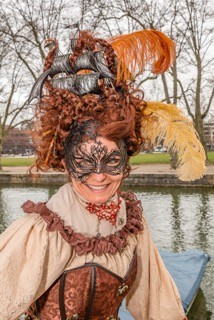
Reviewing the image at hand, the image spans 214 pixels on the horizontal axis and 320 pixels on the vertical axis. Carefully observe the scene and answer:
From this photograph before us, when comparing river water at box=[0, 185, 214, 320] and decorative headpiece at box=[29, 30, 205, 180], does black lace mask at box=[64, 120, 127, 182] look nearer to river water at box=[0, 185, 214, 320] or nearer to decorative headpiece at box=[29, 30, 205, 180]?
decorative headpiece at box=[29, 30, 205, 180]

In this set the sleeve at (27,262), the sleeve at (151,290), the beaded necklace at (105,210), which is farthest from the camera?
the sleeve at (151,290)

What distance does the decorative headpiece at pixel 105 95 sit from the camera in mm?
1548

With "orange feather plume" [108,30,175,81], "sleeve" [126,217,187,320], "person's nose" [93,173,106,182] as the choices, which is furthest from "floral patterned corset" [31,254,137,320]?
"orange feather plume" [108,30,175,81]

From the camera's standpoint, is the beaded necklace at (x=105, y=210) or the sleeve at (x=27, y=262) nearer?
the sleeve at (x=27, y=262)

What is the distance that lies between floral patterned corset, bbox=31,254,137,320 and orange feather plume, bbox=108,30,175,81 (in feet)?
2.50

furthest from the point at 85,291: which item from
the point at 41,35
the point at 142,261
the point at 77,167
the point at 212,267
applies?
the point at 41,35

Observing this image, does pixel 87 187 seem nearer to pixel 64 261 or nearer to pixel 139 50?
pixel 64 261

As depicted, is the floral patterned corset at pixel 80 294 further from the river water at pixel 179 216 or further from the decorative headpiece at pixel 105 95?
the river water at pixel 179 216

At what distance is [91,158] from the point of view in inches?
61.8

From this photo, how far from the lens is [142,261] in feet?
5.69

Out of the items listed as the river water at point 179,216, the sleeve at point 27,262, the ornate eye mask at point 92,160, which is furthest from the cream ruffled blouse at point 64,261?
the river water at point 179,216

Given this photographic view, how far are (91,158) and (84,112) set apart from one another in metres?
0.18

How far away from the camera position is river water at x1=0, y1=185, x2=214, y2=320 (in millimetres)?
5562

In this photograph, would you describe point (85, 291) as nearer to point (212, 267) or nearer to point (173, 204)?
point (212, 267)
